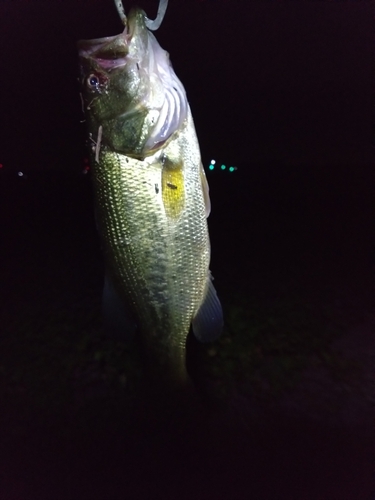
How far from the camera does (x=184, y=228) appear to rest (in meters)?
1.14

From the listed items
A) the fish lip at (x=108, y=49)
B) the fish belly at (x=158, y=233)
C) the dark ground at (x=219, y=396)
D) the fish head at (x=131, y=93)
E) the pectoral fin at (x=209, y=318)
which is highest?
the fish lip at (x=108, y=49)

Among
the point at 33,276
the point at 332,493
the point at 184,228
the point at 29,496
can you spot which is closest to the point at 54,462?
the point at 29,496

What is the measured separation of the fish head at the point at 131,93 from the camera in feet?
3.11

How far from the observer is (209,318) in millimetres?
1276

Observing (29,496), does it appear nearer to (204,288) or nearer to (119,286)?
(119,286)

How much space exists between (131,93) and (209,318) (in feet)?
2.80

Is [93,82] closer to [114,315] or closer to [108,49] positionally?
[108,49]

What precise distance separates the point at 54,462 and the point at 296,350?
7.06 feet

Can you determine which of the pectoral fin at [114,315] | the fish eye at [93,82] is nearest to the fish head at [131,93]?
the fish eye at [93,82]

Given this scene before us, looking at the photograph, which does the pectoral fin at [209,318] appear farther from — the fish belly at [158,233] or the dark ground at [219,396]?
the dark ground at [219,396]

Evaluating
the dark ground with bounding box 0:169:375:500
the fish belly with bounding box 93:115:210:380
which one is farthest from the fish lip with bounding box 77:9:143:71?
the dark ground with bounding box 0:169:375:500

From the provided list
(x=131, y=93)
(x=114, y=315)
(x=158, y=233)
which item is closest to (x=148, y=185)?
(x=158, y=233)

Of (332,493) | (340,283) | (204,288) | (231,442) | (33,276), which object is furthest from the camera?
(33,276)

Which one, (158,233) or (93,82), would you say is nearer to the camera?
(93,82)
